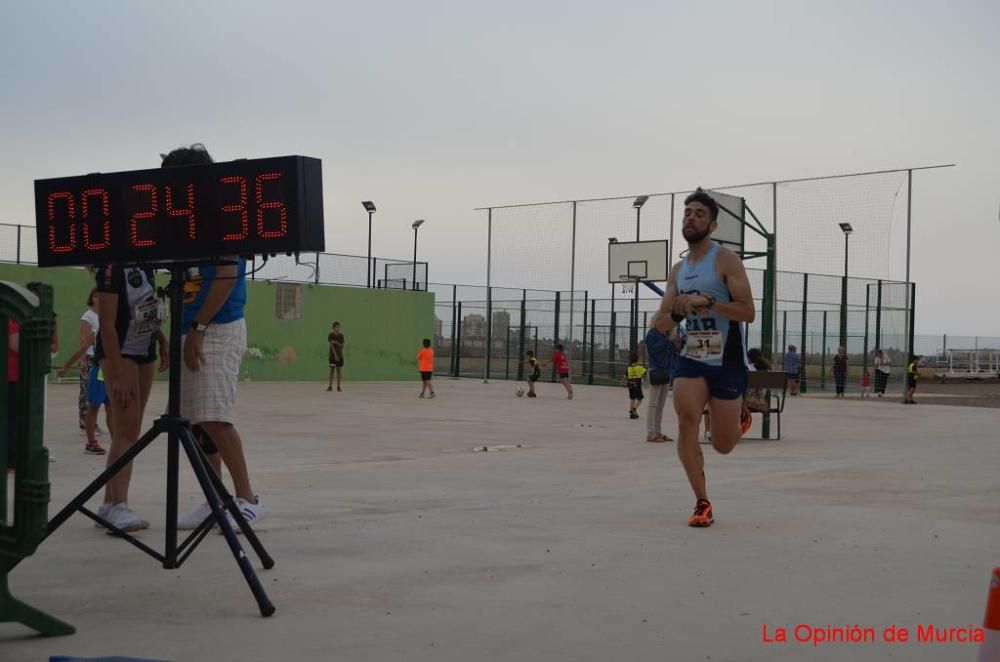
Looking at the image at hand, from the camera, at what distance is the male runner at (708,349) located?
6.83 m

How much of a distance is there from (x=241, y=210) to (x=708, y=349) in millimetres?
3036

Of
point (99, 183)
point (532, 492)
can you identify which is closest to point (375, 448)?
point (532, 492)

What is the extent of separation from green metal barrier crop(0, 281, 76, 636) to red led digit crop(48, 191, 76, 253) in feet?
3.85

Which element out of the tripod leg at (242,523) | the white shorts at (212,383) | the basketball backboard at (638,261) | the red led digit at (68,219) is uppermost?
the basketball backboard at (638,261)

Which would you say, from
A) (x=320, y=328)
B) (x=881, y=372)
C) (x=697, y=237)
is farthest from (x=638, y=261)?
(x=697, y=237)

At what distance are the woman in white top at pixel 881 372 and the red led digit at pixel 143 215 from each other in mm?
28806

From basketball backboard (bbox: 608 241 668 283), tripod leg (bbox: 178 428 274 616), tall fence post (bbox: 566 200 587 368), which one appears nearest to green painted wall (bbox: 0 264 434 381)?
tall fence post (bbox: 566 200 587 368)

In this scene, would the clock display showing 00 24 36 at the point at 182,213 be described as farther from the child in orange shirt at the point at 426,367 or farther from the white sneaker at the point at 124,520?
the child in orange shirt at the point at 426,367

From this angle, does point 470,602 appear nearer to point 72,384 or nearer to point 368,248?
point 72,384

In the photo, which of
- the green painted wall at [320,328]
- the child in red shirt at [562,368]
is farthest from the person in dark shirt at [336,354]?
the child in red shirt at [562,368]

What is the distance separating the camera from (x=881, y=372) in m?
31.6

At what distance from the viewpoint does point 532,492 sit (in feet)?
27.9

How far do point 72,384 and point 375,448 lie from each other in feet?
54.7

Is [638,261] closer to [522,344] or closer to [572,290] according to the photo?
[572,290]
